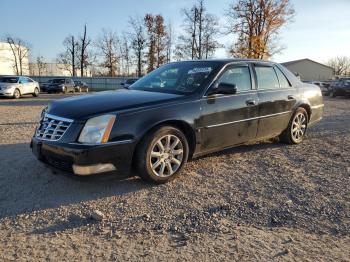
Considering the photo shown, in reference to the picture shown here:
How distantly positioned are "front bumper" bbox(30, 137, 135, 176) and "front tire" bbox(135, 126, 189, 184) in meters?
0.17

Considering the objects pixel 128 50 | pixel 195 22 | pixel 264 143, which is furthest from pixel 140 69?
pixel 264 143

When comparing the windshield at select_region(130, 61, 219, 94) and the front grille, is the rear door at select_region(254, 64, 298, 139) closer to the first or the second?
the windshield at select_region(130, 61, 219, 94)

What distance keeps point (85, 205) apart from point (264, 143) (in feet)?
13.5

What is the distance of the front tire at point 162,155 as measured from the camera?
4262 millimetres

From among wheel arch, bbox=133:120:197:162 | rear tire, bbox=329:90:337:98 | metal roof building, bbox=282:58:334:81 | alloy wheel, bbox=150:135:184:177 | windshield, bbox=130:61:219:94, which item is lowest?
alloy wheel, bbox=150:135:184:177

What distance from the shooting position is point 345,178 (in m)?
4.77

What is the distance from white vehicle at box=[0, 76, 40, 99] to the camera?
21.5 m

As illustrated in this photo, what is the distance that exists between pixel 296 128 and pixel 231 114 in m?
2.21

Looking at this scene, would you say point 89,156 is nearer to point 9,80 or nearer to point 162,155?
point 162,155

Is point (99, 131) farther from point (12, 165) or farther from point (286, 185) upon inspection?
point (286, 185)

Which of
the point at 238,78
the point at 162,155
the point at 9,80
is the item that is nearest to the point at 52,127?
the point at 162,155

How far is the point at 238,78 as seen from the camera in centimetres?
554

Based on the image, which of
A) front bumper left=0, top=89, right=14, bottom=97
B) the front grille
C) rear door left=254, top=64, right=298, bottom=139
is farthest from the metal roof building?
the front grille

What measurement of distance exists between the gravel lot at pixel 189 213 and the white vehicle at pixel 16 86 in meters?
17.8
